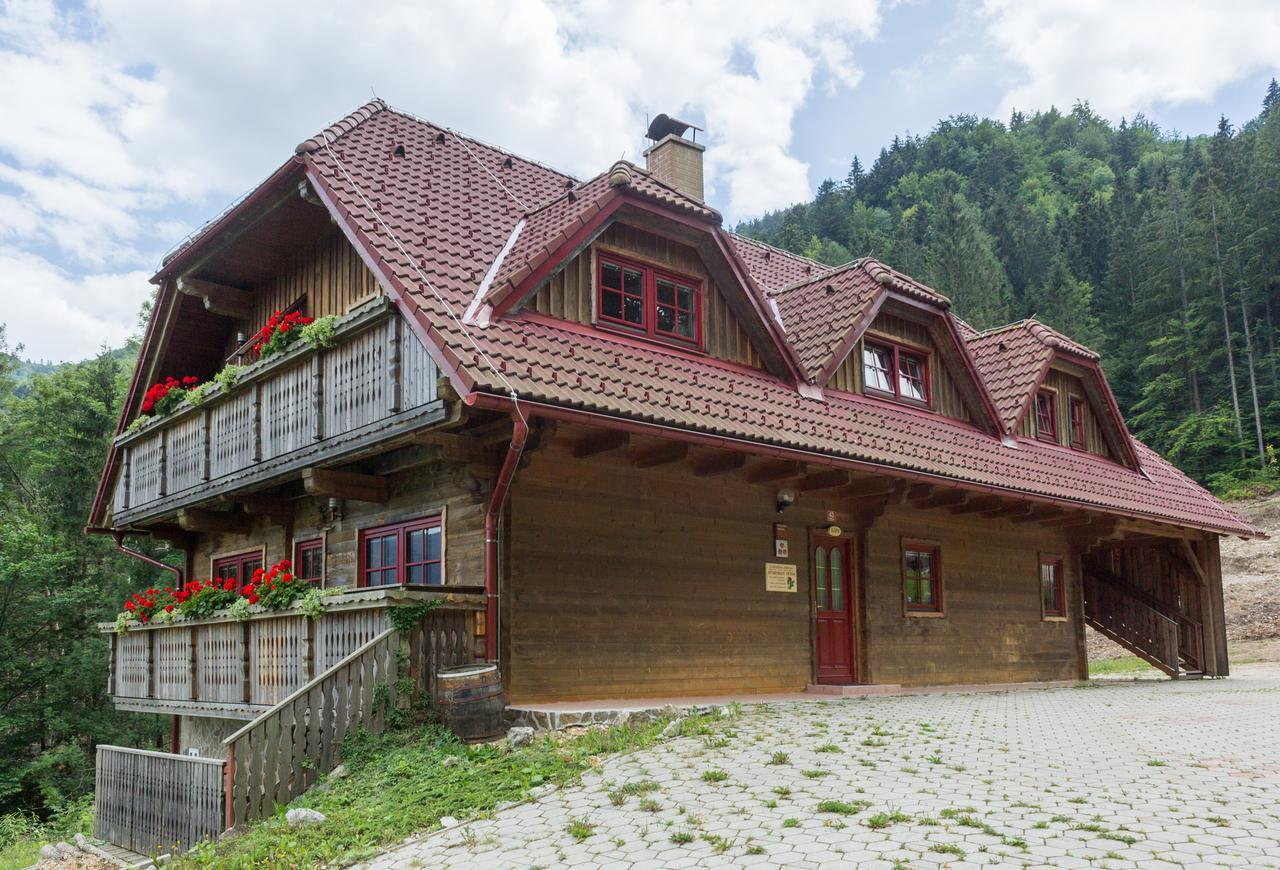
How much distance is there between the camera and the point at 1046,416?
20.3 metres

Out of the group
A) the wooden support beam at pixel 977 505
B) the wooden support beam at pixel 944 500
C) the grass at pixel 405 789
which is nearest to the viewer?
the grass at pixel 405 789

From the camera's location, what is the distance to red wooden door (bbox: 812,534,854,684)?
1493cm

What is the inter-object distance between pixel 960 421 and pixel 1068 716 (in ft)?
22.1

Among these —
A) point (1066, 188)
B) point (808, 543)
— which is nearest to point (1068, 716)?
point (808, 543)

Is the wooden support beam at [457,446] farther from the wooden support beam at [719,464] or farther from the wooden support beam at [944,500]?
the wooden support beam at [944,500]

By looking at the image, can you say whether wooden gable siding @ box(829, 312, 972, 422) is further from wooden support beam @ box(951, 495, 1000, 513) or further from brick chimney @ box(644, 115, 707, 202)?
brick chimney @ box(644, 115, 707, 202)

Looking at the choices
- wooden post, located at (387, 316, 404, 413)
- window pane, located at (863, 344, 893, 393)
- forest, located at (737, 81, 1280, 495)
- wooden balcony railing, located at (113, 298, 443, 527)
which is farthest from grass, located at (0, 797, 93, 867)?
forest, located at (737, 81, 1280, 495)

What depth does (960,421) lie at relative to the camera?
1792 centimetres

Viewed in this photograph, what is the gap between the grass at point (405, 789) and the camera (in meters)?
7.39

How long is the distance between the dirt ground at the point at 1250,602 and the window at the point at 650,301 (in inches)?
931

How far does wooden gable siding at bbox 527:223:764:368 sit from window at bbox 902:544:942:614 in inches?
169

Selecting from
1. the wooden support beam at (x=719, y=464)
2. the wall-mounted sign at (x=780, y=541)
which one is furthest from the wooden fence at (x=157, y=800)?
the wall-mounted sign at (x=780, y=541)

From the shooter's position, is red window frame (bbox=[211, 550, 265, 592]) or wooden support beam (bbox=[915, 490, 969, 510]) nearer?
A: wooden support beam (bbox=[915, 490, 969, 510])

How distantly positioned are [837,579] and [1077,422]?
27.9 feet
